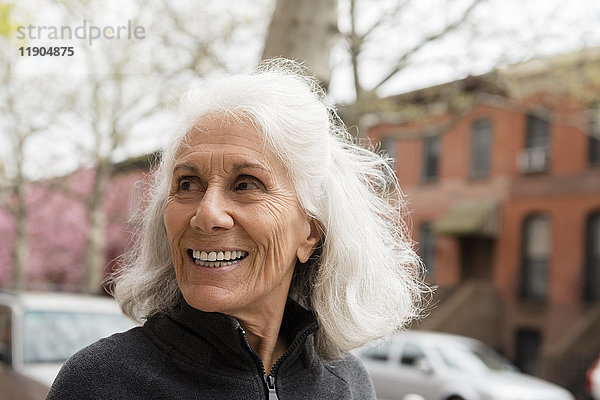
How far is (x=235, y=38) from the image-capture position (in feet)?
39.7

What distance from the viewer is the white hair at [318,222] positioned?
2.12 meters

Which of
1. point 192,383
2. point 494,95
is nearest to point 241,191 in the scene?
point 192,383

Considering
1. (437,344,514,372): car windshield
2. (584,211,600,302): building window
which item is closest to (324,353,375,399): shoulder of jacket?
(437,344,514,372): car windshield

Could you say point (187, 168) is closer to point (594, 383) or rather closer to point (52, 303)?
point (52, 303)

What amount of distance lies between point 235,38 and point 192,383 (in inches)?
416

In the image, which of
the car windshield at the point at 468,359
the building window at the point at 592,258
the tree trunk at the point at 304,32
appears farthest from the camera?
the building window at the point at 592,258

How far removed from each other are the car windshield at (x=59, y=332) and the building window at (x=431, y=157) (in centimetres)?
1879

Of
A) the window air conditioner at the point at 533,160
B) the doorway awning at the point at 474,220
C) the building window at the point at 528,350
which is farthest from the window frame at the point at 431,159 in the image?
the building window at the point at 528,350

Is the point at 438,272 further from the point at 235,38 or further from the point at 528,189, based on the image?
the point at 235,38

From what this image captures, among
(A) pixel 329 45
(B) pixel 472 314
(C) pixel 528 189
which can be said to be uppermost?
(A) pixel 329 45

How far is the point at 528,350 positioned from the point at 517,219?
11.7 feet

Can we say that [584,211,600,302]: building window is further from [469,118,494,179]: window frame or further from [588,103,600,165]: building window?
[469,118,494,179]: window frame

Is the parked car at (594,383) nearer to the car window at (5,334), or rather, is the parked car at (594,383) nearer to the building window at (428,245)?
the car window at (5,334)

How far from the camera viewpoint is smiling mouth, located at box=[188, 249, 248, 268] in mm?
2000
